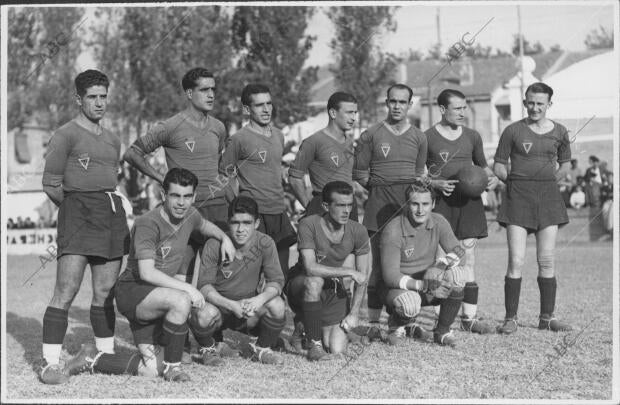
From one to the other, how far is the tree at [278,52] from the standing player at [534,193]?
1543 cm

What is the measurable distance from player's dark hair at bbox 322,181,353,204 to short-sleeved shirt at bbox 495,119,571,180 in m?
1.86

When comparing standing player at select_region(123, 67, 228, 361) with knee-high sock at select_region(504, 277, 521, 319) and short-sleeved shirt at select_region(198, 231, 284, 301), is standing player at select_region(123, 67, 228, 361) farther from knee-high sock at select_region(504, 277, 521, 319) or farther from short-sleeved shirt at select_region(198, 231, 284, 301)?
knee-high sock at select_region(504, 277, 521, 319)

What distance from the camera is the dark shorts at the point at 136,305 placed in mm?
5918

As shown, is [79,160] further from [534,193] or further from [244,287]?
[534,193]

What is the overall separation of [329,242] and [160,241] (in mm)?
1412

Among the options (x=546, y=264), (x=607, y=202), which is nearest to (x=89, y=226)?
(x=546, y=264)

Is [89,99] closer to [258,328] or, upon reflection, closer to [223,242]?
[223,242]

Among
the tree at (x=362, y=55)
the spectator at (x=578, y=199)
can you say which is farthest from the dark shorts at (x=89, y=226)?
the tree at (x=362, y=55)

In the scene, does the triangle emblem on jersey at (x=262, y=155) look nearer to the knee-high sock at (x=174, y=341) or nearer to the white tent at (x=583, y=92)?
the knee-high sock at (x=174, y=341)

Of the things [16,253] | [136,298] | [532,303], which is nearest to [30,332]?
[136,298]

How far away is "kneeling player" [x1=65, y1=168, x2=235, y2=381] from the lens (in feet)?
18.9

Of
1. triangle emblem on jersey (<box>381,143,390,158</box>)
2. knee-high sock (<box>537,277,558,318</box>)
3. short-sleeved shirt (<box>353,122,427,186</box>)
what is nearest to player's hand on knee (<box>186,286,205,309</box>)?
short-sleeved shirt (<box>353,122,427,186</box>)

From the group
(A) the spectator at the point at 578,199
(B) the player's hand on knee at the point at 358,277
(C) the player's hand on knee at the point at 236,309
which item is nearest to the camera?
(C) the player's hand on knee at the point at 236,309

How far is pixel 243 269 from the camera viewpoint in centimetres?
632
